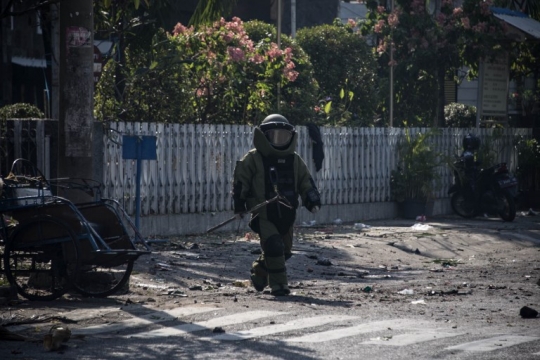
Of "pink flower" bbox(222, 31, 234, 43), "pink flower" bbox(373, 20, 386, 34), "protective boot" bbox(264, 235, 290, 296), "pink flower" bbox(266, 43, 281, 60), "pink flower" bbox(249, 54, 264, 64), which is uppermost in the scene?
"pink flower" bbox(373, 20, 386, 34)

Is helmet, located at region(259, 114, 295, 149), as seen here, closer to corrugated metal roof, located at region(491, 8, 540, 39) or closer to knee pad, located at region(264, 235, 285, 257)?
knee pad, located at region(264, 235, 285, 257)

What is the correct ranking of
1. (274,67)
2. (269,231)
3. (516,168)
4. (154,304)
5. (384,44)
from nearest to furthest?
(154,304), (269,231), (274,67), (516,168), (384,44)

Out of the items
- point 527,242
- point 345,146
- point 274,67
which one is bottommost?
point 527,242

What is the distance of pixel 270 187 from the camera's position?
11297 millimetres

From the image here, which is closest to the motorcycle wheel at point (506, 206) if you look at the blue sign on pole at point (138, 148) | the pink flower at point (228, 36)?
the pink flower at point (228, 36)

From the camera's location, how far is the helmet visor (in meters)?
11.3

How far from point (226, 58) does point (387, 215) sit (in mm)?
4300

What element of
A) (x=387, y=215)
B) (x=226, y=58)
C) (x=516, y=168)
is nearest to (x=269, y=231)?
(x=226, y=58)

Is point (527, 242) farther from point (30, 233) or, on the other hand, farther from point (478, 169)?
point (30, 233)

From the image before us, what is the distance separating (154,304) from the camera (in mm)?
10133

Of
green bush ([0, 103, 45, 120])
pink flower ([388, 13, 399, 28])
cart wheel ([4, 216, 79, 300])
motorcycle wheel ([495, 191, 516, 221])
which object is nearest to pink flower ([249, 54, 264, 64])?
motorcycle wheel ([495, 191, 516, 221])

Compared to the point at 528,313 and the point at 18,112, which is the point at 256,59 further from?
the point at 528,313

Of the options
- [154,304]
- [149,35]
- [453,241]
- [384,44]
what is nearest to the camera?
[154,304]

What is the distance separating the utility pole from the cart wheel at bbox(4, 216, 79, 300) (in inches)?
38.1
